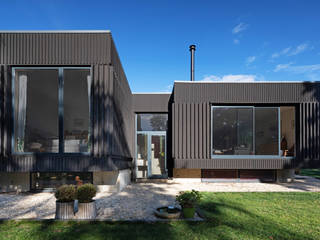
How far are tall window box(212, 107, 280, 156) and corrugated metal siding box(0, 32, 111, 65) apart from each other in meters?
4.93

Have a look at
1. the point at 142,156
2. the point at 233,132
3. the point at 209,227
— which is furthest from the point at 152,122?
the point at 209,227

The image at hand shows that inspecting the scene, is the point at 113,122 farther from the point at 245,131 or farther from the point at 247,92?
the point at 247,92

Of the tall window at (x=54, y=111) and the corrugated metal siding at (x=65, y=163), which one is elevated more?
the tall window at (x=54, y=111)

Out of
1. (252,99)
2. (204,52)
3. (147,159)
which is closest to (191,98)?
(252,99)

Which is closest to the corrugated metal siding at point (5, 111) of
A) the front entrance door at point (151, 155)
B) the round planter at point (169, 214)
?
the round planter at point (169, 214)

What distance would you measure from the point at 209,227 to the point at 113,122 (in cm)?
392

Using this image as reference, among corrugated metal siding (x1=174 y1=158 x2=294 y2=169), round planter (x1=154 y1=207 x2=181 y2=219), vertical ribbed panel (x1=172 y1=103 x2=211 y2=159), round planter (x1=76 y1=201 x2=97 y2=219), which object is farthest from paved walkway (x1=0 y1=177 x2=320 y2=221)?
vertical ribbed panel (x1=172 y1=103 x2=211 y2=159)

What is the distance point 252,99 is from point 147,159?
527 centimetres

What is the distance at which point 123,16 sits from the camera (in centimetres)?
1154

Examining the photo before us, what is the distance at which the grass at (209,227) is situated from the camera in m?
3.60

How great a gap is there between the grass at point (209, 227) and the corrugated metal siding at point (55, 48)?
4.37 meters

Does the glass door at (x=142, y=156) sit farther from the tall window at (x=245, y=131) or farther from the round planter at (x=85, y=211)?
the round planter at (x=85, y=211)

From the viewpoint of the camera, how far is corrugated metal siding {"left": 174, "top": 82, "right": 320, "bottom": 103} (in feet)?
28.6

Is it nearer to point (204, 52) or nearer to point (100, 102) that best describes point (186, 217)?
point (100, 102)
